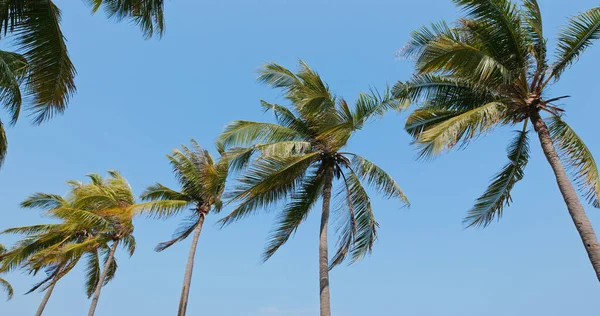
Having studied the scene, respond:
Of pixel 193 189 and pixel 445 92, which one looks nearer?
pixel 445 92

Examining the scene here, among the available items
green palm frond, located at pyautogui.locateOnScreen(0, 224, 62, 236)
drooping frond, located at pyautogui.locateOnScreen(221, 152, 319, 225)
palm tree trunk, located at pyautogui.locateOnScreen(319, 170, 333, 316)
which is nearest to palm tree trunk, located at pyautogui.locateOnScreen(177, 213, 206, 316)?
drooping frond, located at pyautogui.locateOnScreen(221, 152, 319, 225)

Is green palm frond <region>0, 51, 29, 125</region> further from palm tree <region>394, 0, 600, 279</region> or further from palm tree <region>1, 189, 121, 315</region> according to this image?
palm tree <region>1, 189, 121, 315</region>

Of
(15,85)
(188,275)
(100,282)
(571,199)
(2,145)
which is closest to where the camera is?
(15,85)

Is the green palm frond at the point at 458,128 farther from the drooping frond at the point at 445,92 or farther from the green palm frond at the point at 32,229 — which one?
the green palm frond at the point at 32,229

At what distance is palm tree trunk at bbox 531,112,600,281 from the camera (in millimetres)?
7945

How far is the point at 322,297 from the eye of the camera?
11.0m

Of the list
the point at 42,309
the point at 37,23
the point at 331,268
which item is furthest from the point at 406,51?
the point at 42,309

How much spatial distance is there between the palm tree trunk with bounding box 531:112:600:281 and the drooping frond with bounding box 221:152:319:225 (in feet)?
19.1

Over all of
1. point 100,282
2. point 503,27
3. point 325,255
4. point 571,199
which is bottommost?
point 325,255

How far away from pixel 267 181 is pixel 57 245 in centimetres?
1259

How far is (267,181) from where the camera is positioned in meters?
11.8

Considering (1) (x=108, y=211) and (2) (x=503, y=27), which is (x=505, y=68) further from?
(1) (x=108, y=211)

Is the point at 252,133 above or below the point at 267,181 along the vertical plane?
above

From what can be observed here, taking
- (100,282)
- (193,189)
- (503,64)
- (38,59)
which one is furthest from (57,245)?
(503,64)
